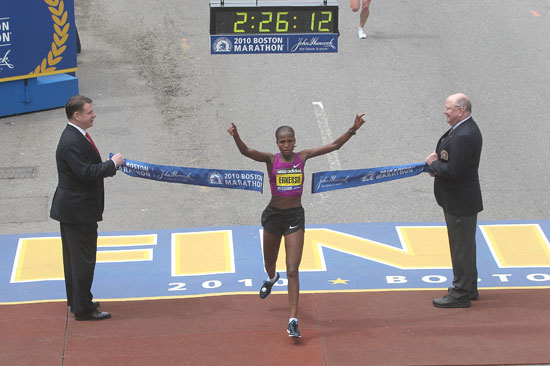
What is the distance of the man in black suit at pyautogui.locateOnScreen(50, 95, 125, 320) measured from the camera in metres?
8.40

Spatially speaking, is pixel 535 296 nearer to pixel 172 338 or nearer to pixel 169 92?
pixel 172 338

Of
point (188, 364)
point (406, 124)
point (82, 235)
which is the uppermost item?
point (406, 124)

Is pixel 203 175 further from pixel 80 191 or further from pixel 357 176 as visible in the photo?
pixel 357 176

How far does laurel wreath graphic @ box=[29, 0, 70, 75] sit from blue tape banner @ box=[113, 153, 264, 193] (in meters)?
7.51

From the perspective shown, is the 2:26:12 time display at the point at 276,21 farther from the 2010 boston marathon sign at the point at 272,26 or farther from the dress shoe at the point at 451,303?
the dress shoe at the point at 451,303

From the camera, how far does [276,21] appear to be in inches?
487

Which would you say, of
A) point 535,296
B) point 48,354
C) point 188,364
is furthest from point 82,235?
point 535,296

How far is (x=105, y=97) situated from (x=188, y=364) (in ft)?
32.9

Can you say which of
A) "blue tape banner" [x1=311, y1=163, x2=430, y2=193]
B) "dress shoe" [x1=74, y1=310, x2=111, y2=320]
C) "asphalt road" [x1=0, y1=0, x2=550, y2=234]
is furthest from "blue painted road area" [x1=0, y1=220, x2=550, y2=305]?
"blue tape banner" [x1=311, y1=163, x2=430, y2=193]

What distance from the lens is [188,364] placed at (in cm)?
784

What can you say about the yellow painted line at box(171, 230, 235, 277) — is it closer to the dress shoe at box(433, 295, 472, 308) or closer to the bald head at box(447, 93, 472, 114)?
the dress shoe at box(433, 295, 472, 308)

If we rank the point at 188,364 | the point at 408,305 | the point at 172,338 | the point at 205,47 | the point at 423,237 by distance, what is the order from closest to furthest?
1. the point at 188,364
2. the point at 172,338
3. the point at 408,305
4. the point at 423,237
5. the point at 205,47

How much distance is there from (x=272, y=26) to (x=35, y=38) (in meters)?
5.65

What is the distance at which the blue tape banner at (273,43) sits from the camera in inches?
488
